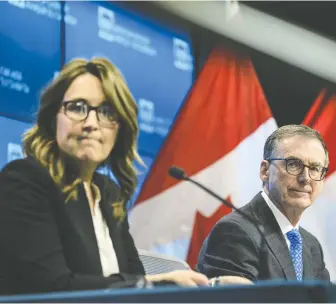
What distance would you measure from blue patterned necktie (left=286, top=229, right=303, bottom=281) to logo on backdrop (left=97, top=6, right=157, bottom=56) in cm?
76

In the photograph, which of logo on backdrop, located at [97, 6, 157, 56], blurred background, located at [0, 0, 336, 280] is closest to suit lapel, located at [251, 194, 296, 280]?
blurred background, located at [0, 0, 336, 280]

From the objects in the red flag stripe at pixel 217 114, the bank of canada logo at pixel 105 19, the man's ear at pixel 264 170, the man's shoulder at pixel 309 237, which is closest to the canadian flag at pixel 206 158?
the red flag stripe at pixel 217 114

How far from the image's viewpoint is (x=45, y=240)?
5.07 ft

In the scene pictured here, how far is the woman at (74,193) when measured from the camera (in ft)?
4.97

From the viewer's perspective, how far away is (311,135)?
2.12 meters

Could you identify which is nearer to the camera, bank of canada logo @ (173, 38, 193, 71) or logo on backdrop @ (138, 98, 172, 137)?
logo on backdrop @ (138, 98, 172, 137)

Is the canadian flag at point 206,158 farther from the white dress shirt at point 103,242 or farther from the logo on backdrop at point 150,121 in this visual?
the white dress shirt at point 103,242

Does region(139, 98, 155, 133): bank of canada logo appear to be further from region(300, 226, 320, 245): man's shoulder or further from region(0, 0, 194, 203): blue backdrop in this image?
region(300, 226, 320, 245): man's shoulder

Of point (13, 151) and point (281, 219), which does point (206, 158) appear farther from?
point (13, 151)

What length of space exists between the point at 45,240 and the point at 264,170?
0.85 metres

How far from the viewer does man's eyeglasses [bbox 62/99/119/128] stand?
1757 millimetres

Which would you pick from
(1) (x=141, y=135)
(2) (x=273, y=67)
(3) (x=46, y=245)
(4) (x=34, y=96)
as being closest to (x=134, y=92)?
(1) (x=141, y=135)

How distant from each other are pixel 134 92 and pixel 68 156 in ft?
1.96

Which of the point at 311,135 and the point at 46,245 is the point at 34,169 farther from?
the point at 311,135
